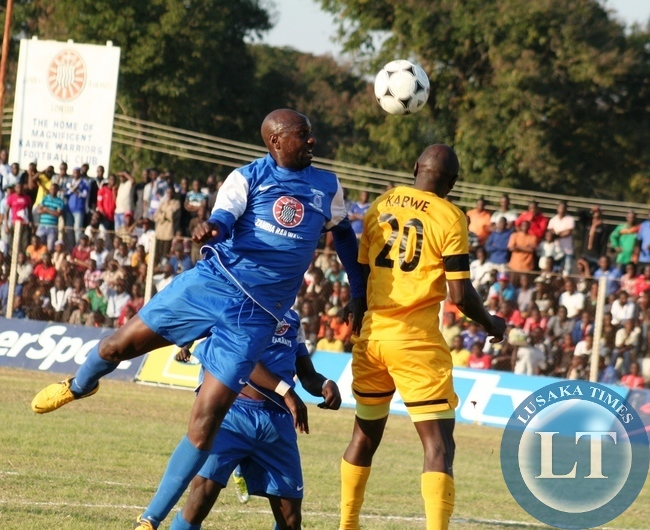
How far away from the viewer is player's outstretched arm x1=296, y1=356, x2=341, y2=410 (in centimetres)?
610

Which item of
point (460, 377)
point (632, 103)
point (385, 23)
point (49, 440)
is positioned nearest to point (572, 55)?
point (632, 103)

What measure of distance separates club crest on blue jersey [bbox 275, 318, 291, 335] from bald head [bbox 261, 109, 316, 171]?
928mm

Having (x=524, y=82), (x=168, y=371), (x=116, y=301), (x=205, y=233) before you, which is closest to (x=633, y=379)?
(x=168, y=371)

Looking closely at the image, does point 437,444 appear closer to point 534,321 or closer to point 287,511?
point 287,511

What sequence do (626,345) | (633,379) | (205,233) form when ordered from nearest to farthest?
(205,233) < (633,379) < (626,345)

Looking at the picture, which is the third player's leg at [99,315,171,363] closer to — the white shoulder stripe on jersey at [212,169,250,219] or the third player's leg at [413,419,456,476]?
the white shoulder stripe on jersey at [212,169,250,219]

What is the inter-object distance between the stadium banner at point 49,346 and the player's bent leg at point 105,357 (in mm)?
12058

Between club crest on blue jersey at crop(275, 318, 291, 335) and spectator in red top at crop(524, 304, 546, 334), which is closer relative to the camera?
club crest on blue jersey at crop(275, 318, 291, 335)

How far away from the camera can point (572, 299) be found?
1714 cm

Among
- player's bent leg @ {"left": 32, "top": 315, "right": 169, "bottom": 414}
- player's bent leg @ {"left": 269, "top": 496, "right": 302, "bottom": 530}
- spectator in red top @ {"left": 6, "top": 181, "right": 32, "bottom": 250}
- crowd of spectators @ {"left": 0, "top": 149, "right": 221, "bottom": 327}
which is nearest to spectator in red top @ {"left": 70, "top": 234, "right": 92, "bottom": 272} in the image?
crowd of spectators @ {"left": 0, "top": 149, "right": 221, "bottom": 327}

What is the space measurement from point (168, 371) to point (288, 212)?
12.6m

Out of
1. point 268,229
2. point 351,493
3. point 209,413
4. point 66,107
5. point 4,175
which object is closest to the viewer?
point 209,413

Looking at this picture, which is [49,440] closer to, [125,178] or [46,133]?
[125,178]

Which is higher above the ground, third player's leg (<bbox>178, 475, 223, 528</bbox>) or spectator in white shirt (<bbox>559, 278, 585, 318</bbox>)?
spectator in white shirt (<bbox>559, 278, 585, 318</bbox>)
